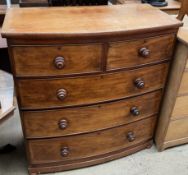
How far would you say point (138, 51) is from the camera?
118 cm

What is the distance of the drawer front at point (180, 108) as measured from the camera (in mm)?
1455

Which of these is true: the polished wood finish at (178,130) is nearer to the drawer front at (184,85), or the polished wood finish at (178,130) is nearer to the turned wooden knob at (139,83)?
the drawer front at (184,85)

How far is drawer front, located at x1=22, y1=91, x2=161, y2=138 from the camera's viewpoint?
4.09ft

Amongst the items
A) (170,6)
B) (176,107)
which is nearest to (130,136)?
(176,107)

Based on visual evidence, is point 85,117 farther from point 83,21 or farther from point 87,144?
point 83,21

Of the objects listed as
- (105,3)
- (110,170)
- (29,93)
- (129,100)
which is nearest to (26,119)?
(29,93)

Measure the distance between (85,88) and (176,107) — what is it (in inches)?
25.5

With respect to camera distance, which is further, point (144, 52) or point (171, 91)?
point (171, 91)

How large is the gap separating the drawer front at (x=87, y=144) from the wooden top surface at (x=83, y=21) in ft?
2.08

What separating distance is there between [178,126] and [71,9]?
1035 mm

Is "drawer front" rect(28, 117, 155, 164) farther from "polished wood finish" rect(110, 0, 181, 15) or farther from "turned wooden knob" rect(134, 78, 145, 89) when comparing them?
"polished wood finish" rect(110, 0, 181, 15)

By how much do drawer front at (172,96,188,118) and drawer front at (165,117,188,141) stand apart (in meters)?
0.05

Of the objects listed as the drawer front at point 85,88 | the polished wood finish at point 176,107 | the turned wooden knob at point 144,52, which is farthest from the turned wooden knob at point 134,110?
the turned wooden knob at point 144,52

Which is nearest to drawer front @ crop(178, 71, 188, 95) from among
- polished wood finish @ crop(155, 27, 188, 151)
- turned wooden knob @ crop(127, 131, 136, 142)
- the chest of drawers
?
polished wood finish @ crop(155, 27, 188, 151)
